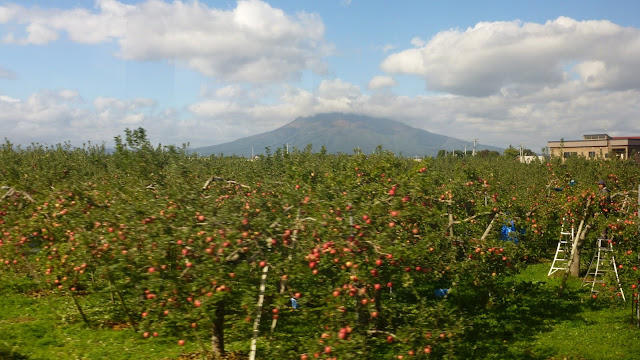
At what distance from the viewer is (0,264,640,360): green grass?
31.4 feet

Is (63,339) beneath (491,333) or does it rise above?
above

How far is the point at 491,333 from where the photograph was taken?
11.0 meters

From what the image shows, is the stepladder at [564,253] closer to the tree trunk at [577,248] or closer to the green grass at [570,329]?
the tree trunk at [577,248]

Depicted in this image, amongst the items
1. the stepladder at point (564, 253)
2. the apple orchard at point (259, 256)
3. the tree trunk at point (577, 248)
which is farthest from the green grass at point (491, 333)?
the stepladder at point (564, 253)

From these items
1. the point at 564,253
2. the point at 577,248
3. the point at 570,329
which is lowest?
the point at 570,329

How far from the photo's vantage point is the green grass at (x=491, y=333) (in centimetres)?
957

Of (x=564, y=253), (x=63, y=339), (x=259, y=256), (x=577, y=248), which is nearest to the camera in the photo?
(x=259, y=256)

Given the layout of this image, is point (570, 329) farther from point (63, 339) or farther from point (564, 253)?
point (63, 339)

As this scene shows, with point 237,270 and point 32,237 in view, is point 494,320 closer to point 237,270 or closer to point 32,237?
point 237,270

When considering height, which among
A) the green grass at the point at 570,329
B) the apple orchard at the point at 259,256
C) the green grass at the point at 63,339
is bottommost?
the green grass at the point at 570,329

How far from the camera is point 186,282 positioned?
20.0ft

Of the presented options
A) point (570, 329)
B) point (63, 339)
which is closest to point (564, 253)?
point (570, 329)

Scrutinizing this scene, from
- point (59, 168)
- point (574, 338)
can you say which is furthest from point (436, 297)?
point (59, 168)

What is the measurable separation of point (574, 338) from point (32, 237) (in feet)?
42.3
